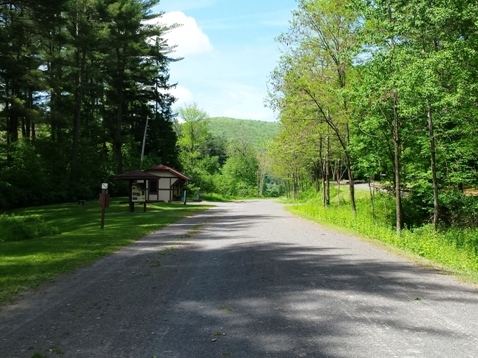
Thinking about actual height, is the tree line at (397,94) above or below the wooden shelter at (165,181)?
above

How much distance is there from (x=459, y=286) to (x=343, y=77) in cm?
1638

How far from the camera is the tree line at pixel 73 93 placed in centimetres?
2444

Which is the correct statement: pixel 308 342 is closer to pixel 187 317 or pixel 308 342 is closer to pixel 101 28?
pixel 187 317

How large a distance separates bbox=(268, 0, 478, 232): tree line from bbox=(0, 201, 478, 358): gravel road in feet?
23.1

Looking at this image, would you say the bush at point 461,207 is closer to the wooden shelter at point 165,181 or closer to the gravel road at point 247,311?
the gravel road at point 247,311

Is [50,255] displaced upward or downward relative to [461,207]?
downward

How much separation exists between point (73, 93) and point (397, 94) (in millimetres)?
34548

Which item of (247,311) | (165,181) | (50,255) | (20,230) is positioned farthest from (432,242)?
(165,181)

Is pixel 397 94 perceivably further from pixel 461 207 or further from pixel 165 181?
pixel 165 181

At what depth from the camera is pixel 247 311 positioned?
5.17 metres

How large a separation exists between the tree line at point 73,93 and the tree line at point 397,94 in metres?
12.6

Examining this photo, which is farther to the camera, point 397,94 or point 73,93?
point 73,93

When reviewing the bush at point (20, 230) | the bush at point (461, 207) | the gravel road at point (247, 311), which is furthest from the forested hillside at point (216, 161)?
the gravel road at point (247, 311)

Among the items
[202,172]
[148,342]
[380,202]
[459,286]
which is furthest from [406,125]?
[202,172]
